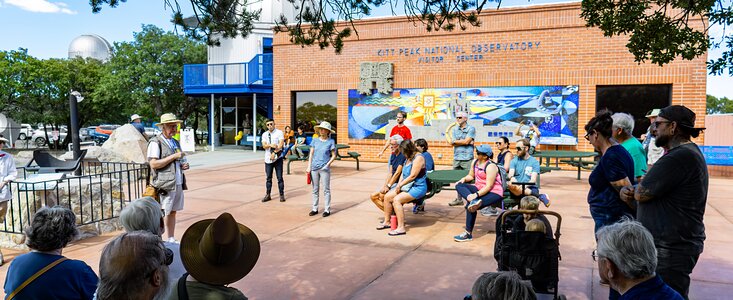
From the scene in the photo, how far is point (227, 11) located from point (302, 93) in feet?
45.3

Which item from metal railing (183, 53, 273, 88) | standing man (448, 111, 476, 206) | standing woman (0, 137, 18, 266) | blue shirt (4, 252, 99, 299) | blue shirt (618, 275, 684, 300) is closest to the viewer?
blue shirt (618, 275, 684, 300)

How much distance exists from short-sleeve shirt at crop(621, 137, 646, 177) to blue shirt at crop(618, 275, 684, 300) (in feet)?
7.51

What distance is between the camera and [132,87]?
1240 inches

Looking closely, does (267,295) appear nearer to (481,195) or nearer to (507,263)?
(507,263)

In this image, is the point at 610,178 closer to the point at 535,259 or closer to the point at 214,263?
the point at 535,259

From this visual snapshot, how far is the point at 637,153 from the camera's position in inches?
177

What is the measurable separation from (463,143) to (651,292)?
7265mm

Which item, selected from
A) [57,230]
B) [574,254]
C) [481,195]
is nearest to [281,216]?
[481,195]

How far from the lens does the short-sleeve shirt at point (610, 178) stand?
3.75 meters

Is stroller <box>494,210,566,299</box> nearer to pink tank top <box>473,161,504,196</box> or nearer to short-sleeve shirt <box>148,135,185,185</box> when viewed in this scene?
pink tank top <box>473,161,504,196</box>

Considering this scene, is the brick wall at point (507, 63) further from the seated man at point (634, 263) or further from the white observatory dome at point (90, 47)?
the white observatory dome at point (90, 47)

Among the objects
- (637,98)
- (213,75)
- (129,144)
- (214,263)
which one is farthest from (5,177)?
(213,75)

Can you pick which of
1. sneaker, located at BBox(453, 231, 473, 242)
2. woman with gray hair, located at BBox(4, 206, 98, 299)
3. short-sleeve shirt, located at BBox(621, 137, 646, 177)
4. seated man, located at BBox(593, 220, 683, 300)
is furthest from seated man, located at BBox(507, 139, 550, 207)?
woman with gray hair, located at BBox(4, 206, 98, 299)

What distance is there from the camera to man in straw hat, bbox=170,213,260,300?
7.35 feet
